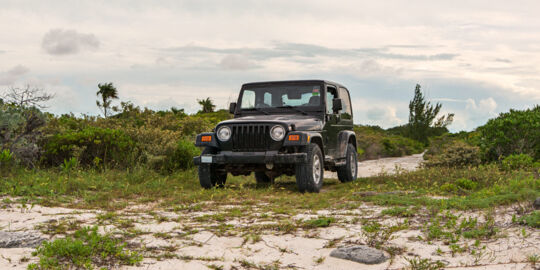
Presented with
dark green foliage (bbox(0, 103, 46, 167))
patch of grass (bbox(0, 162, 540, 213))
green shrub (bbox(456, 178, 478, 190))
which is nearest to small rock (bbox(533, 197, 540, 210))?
patch of grass (bbox(0, 162, 540, 213))

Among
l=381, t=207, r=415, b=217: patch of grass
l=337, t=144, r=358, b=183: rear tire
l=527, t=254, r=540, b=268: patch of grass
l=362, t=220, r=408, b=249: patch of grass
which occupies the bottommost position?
l=527, t=254, r=540, b=268: patch of grass

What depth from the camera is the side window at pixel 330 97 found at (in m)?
9.68

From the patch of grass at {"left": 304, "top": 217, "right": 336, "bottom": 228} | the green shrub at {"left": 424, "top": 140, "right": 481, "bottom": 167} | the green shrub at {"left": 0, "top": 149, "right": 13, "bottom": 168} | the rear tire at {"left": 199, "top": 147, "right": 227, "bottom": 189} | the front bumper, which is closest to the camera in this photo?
the patch of grass at {"left": 304, "top": 217, "right": 336, "bottom": 228}

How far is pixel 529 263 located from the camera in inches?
164

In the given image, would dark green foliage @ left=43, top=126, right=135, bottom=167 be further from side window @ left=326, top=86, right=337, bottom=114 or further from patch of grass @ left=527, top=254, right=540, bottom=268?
patch of grass @ left=527, top=254, right=540, bottom=268

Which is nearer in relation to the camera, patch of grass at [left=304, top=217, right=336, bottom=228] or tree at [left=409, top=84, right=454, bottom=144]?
patch of grass at [left=304, top=217, right=336, bottom=228]

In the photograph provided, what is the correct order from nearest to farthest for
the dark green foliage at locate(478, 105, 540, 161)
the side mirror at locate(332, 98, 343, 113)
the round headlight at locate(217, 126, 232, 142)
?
the round headlight at locate(217, 126, 232, 142) < the side mirror at locate(332, 98, 343, 113) < the dark green foliage at locate(478, 105, 540, 161)

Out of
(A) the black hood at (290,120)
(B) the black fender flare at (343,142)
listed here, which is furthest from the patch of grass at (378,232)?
(B) the black fender flare at (343,142)

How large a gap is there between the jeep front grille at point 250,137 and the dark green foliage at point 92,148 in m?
4.12

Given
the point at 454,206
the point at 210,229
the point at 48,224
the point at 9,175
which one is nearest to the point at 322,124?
the point at 454,206

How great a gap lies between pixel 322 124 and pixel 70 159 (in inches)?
219

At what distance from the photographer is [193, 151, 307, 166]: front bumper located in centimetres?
815

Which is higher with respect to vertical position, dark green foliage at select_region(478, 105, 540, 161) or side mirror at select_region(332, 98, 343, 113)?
side mirror at select_region(332, 98, 343, 113)

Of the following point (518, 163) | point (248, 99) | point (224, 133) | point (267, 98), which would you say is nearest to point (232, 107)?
point (248, 99)
